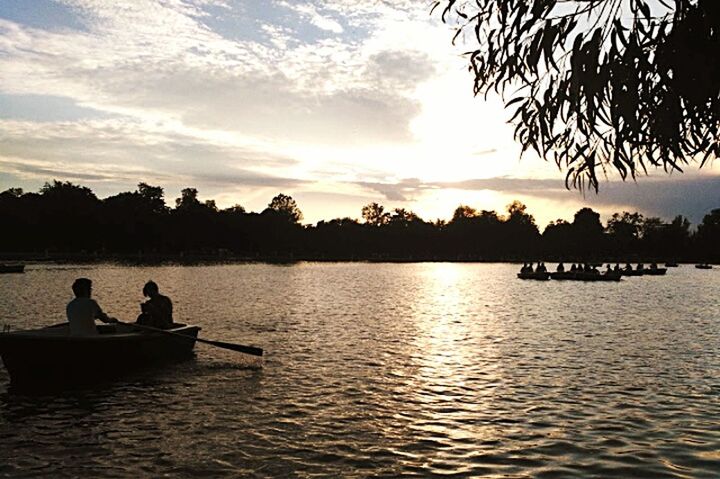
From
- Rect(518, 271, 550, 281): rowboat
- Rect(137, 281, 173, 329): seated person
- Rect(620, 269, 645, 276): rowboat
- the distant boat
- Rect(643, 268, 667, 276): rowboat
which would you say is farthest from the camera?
Rect(643, 268, 667, 276): rowboat

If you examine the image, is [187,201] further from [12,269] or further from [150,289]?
[150,289]

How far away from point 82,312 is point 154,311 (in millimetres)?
3765

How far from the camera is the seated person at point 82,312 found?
17.6 meters

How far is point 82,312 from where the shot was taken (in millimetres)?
17734

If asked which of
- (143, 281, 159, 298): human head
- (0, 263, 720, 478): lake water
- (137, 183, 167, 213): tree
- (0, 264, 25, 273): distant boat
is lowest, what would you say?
(0, 263, 720, 478): lake water

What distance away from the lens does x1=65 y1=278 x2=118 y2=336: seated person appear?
17609 mm

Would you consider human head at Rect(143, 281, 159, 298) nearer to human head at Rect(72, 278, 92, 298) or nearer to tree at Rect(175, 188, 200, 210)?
human head at Rect(72, 278, 92, 298)

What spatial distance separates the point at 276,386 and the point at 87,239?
150297 millimetres

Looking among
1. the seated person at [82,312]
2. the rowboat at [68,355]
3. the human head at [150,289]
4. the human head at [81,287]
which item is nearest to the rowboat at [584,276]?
the human head at [150,289]

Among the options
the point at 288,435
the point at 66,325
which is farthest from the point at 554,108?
the point at 66,325

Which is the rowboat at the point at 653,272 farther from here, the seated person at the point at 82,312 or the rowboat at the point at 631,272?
the seated person at the point at 82,312

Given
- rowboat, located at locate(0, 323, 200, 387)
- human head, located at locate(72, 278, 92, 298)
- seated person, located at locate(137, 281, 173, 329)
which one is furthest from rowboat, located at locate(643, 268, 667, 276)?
human head, located at locate(72, 278, 92, 298)

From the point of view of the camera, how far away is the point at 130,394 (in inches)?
669

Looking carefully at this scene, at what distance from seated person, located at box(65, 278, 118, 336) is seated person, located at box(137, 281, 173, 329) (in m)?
3.13
